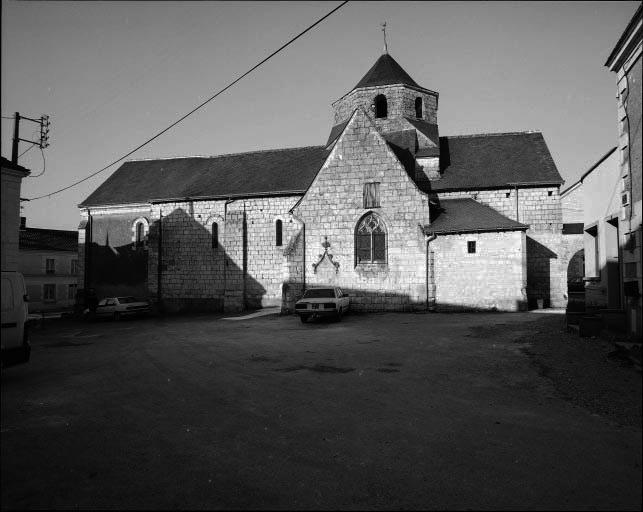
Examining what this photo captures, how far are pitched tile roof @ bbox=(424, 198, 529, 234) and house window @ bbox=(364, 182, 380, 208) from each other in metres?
2.79

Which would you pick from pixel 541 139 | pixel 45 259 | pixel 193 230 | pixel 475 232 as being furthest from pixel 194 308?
pixel 541 139

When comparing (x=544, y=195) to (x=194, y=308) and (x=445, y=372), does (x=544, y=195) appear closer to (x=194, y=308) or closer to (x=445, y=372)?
(x=445, y=372)

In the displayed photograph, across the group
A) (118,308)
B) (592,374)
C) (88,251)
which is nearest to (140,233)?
(88,251)

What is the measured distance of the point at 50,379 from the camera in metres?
9.59

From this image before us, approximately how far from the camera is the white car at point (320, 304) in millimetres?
18469

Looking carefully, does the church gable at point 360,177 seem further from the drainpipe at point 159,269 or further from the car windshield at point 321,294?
the drainpipe at point 159,269

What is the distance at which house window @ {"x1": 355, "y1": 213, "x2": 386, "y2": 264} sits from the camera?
22.6 m

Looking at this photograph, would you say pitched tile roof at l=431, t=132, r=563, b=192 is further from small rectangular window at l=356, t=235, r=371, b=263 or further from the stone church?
small rectangular window at l=356, t=235, r=371, b=263

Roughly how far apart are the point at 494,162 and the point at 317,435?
23866 mm

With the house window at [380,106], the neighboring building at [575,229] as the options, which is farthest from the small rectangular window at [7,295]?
the neighboring building at [575,229]

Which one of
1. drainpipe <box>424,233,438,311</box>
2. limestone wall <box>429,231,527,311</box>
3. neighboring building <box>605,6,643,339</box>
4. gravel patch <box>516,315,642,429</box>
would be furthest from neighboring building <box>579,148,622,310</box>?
drainpipe <box>424,233,438,311</box>

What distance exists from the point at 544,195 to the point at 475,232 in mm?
5953

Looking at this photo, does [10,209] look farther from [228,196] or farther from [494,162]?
[494,162]

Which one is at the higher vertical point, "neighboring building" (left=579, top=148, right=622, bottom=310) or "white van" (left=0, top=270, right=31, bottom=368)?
"neighboring building" (left=579, top=148, right=622, bottom=310)
